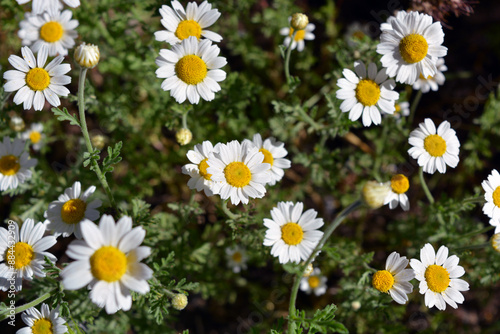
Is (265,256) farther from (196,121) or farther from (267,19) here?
(267,19)

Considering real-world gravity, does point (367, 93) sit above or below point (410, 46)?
below

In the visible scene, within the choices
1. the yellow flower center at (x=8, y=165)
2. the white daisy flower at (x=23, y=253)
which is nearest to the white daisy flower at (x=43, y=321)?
Result: the white daisy flower at (x=23, y=253)

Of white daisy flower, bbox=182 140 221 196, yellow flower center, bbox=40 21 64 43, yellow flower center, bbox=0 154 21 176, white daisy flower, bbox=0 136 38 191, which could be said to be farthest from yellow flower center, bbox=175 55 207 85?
yellow flower center, bbox=0 154 21 176

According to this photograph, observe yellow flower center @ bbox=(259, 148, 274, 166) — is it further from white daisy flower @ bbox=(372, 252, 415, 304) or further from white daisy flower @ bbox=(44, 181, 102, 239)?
white daisy flower @ bbox=(44, 181, 102, 239)

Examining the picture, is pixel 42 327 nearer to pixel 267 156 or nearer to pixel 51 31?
pixel 267 156

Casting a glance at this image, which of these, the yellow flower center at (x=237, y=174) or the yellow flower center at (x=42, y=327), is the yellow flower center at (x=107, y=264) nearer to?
the yellow flower center at (x=237, y=174)

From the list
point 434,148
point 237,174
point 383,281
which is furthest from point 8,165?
point 434,148
